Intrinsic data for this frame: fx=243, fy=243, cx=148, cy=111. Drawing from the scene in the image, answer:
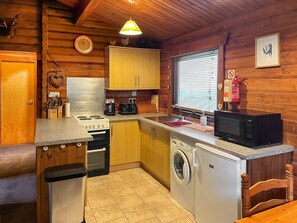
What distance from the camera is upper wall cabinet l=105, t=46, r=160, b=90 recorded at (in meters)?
4.41

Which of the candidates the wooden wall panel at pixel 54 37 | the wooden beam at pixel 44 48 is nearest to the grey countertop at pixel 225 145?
the wooden wall panel at pixel 54 37

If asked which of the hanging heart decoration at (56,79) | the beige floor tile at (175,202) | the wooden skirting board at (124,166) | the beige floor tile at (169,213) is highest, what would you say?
the hanging heart decoration at (56,79)

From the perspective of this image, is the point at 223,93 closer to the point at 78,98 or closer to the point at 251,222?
the point at 251,222

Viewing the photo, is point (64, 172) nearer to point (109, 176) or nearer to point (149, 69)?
point (109, 176)

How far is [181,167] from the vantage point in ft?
10.1

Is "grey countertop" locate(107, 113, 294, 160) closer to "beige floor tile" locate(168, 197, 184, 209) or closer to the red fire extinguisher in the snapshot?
the red fire extinguisher

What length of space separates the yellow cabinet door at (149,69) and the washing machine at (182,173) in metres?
1.80

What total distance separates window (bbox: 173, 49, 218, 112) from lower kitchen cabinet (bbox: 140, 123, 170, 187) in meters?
0.77

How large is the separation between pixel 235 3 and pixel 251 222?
Answer: 2.26m

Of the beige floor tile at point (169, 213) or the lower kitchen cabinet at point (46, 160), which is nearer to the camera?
the lower kitchen cabinet at point (46, 160)

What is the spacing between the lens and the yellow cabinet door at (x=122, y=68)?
4.39m

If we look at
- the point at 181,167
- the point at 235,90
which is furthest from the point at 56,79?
the point at 235,90

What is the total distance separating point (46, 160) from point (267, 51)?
2.54m

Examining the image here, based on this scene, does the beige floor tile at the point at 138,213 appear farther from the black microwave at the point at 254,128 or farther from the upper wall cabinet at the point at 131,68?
the upper wall cabinet at the point at 131,68
